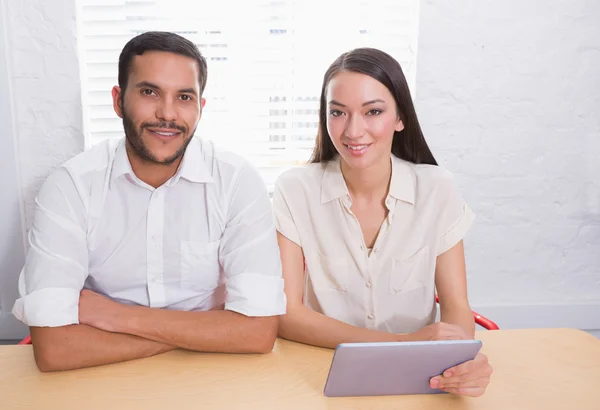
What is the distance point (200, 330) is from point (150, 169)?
0.52m

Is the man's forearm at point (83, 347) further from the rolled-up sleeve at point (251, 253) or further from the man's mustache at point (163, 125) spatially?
the man's mustache at point (163, 125)

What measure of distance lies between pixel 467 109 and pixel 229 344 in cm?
162

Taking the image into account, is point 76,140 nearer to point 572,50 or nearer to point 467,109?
point 467,109

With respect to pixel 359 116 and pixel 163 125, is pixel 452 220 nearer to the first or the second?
pixel 359 116

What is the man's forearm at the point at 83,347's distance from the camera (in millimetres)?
1268

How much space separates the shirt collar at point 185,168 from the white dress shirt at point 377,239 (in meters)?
0.27

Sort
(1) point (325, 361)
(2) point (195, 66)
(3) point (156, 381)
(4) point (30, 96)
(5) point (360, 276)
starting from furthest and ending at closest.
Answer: (4) point (30, 96), (5) point (360, 276), (2) point (195, 66), (1) point (325, 361), (3) point (156, 381)

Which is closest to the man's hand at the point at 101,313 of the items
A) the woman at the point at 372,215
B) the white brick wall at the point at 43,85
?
the woman at the point at 372,215

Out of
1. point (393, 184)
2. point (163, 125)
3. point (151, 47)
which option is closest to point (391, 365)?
point (393, 184)

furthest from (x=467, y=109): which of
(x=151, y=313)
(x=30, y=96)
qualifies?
(x=30, y=96)

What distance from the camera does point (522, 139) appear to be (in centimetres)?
249

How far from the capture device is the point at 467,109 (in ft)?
8.04

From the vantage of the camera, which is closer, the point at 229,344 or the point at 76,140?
the point at 229,344

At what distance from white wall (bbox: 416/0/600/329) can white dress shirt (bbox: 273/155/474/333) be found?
0.76 meters
